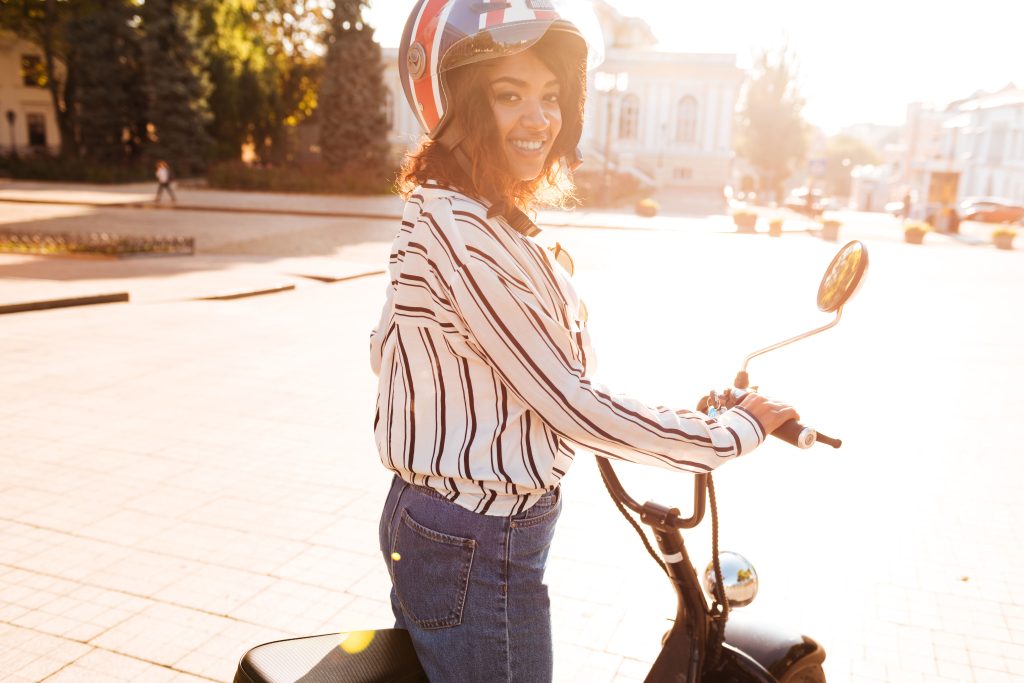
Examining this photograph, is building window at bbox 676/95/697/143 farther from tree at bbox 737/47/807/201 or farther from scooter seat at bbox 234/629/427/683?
scooter seat at bbox 234/629/427/683

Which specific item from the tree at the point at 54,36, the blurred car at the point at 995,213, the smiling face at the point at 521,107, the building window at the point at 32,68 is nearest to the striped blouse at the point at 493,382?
the smiling face at the point at 521,107

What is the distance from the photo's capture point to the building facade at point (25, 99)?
5578 centimetres

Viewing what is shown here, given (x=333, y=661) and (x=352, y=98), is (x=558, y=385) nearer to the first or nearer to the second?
(x=333, y=661)

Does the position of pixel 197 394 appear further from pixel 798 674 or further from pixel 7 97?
pixel 7 97

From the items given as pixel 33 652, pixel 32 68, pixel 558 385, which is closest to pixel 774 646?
pixel 558 385

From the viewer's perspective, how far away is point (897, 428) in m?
6.43

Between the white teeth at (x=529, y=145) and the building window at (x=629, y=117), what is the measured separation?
56455mm

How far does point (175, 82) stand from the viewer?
42438mm

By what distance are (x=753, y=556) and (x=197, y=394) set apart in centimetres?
456

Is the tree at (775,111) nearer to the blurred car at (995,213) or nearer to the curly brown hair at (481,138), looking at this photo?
the blurred car at (995,213)

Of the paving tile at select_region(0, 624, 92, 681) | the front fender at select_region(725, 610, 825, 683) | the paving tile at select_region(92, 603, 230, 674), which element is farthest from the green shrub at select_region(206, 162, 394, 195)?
the front fender at select_region(725, 610, 825, 683)

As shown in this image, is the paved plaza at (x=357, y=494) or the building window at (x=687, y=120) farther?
the building window at (x=687, y=120)

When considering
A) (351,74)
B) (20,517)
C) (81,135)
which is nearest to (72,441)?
(20,517)

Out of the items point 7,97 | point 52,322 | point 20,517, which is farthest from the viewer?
point 7,97
